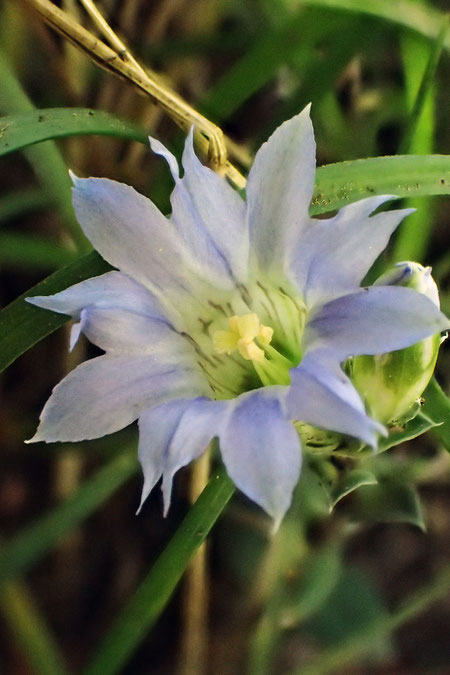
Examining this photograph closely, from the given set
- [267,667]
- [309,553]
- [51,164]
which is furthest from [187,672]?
[51,164]

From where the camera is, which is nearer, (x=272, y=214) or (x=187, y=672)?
(x=272, y=214)

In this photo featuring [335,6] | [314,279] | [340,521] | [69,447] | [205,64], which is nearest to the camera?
[314,279]

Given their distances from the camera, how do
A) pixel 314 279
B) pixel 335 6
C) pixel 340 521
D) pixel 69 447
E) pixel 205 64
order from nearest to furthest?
pixel 314 279, pixel 335 6, pixel 340 521, pixel 69 447, pixel 205 64

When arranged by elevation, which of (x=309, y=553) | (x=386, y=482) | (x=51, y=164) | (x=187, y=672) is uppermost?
(x=51, y=164)

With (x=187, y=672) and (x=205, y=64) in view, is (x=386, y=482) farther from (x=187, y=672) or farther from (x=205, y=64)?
(x=205, y=64)

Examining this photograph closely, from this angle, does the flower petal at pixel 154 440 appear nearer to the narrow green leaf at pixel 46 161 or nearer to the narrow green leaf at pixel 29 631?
the narrow green leaf at pixel 46 161

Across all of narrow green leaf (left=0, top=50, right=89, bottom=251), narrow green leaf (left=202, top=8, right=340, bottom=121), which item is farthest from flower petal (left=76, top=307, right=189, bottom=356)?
narrow green leaf (left=202, top=8, right=340, bottom=121)

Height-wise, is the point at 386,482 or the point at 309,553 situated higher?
the point at 386,482

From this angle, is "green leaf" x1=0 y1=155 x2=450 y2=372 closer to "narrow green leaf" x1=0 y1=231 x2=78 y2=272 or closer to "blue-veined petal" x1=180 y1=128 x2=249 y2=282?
"blue-veined petal" x1=180 y1=128 x2=249 y2=282
